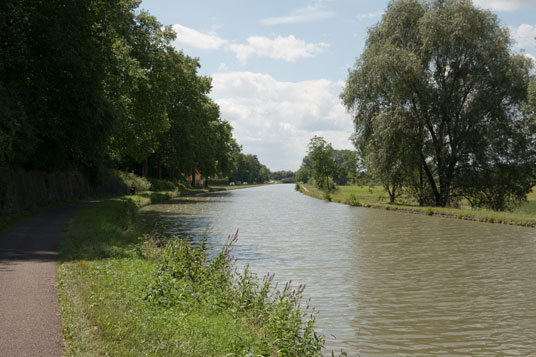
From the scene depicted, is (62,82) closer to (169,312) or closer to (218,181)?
(169,312)

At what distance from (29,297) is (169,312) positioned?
2429mm

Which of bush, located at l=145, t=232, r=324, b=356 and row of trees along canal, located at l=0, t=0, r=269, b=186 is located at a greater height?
row of trees along canal, located at l=0, t=0, r=269, b=186

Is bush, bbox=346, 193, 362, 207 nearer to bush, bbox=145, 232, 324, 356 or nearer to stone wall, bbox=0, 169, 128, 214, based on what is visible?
stone wall, bbox=0, 169, 128, 214

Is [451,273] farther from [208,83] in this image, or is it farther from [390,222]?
[208,83]

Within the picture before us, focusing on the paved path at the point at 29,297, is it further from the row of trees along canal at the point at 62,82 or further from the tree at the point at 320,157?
the tree at the point at 320,157

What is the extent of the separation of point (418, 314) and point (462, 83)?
30.4 meters

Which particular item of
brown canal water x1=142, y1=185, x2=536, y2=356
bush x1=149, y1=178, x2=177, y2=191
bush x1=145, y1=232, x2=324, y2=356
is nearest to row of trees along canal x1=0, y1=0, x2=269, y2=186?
brown canal water x1=142, y1=185, x2=536, y2=356

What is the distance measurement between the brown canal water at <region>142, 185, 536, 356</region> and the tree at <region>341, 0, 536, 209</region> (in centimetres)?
1143

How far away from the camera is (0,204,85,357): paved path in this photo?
584 cm

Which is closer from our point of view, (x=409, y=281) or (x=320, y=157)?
(x=409, y=281)

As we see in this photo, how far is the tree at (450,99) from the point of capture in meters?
34.1

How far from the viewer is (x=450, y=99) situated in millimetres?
34688

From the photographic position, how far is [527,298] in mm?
10977

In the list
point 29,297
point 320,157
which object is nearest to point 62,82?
point 29,297
